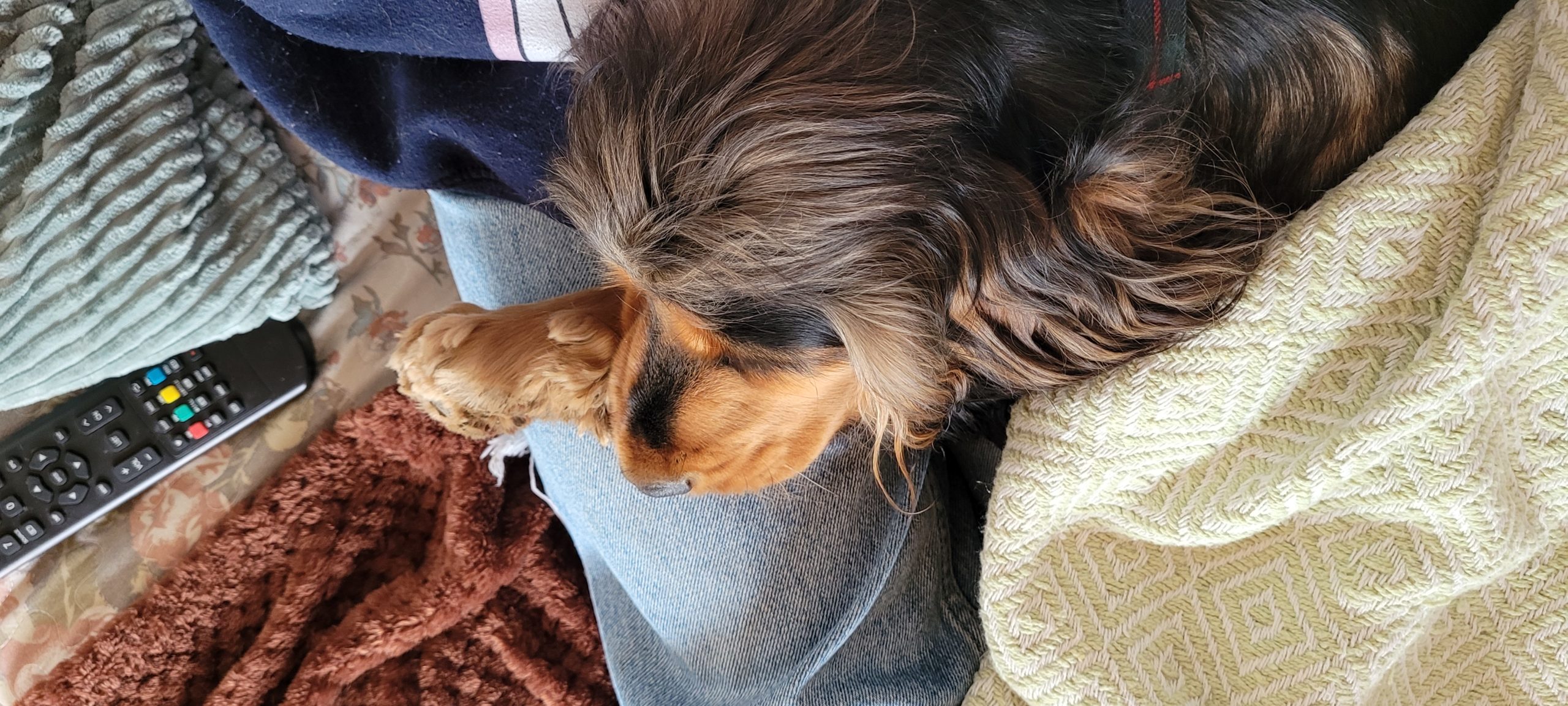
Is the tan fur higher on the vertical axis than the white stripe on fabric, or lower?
lower

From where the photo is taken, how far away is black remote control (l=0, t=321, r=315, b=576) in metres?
1.28

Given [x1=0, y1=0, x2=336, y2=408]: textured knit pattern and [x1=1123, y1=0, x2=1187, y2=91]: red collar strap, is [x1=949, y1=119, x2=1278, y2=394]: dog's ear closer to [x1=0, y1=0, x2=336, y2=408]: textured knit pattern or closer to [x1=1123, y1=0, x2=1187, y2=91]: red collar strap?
[x1=1123, y1=0, x2=1187, y2=91]: red collar strap

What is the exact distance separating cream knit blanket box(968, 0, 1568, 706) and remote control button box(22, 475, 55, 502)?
4.39 feet

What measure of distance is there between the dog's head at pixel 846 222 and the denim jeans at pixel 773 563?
0.26 meters

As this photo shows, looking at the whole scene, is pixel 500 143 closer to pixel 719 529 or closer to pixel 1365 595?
pixel 719 529

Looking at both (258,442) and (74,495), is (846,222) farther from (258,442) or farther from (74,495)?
(74,495)

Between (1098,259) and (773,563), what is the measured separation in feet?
1.87

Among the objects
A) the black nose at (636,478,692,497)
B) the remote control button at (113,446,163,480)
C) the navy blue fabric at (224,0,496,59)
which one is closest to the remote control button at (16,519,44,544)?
the remote control button at (113,446,163,480)

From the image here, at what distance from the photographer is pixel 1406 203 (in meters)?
0.81

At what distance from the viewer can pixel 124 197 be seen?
1118 millimetres

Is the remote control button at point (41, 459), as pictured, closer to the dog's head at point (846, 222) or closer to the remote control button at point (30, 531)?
the remote control button at point (30, 531)

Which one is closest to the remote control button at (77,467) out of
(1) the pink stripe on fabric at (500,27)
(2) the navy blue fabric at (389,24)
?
(2) the navy blue fabric at (389,24)

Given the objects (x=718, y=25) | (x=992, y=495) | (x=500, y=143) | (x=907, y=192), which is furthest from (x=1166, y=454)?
(x=500, y=143)

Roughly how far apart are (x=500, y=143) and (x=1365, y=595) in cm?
111
